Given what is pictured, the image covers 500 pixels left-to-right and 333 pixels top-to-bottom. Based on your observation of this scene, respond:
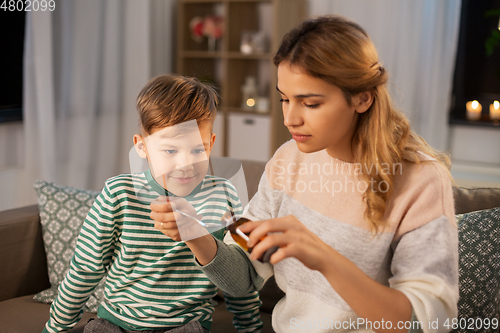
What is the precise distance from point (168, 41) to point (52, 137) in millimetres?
1472

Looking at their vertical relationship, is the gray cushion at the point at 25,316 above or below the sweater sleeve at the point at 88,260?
below

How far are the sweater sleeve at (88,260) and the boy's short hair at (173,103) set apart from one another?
0.74 feet

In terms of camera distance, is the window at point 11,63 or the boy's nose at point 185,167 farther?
the window at point 11,63

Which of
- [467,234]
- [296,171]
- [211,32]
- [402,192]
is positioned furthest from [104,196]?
[211,32]

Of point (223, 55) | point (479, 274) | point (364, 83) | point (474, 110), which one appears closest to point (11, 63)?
point (223, 55)

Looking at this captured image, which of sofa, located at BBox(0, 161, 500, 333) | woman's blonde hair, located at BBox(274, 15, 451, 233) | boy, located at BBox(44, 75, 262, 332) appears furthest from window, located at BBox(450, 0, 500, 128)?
boy, located at BBox(44, 75, 262, 332)

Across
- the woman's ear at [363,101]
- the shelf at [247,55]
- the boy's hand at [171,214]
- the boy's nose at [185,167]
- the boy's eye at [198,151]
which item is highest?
the shelf at [247,55]

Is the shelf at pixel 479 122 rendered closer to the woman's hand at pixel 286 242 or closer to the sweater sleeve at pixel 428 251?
the sweater sleeve at pixel 428 251

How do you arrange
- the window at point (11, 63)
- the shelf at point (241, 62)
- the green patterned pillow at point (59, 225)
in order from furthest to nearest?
the shelf at point (241, 62) < the window at point (11, 63) < the green patterned pillow at point (59, 225)

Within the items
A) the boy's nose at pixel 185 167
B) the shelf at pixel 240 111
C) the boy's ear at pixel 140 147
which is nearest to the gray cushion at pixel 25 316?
the boy's ear at pixel 140 147

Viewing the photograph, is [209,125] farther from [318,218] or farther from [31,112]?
[31,112]

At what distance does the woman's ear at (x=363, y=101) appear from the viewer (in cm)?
84

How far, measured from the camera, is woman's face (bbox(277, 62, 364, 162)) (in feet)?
2.58

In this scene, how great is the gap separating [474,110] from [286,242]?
3.11 metres
